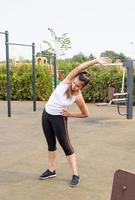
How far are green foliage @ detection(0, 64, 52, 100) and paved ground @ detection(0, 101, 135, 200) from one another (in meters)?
5.46

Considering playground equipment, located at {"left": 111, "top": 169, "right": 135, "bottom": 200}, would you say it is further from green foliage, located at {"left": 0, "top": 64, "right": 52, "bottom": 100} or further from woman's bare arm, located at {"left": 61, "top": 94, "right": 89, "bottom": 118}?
green foliage, located at {"left": 0, "top": 64, "right": 52, "bottom": 100}

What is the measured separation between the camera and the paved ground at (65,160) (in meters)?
4.57

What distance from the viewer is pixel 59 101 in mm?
4621

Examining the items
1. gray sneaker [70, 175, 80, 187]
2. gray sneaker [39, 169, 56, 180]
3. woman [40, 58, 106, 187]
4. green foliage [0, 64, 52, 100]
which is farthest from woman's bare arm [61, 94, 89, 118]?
green foliage [0, 64, 52, 100]

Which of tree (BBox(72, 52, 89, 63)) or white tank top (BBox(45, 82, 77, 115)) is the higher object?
tree (BBox(72, 52, 89, 63))

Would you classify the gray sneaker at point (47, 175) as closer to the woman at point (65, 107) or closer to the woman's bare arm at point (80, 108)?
the woman at point (65, 107)

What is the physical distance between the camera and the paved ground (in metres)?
4.57

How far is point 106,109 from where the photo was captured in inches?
497

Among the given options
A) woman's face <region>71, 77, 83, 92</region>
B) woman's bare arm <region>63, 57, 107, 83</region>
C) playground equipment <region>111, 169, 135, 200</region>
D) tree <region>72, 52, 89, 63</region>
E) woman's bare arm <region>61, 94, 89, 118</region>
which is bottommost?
playground equipment <region>111, 169, 135, 200</region>

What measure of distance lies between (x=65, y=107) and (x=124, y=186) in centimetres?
242

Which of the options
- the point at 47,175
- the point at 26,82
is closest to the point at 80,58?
the point at 26,82

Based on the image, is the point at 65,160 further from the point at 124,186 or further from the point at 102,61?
the point at 124,186

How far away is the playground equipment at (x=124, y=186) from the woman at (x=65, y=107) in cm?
217

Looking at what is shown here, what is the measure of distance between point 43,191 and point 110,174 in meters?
1.07
